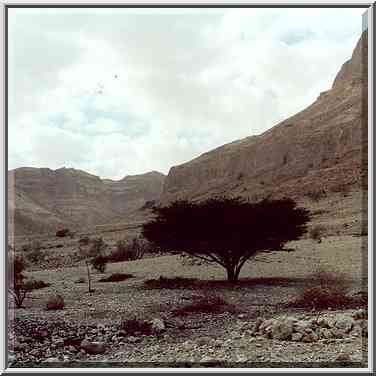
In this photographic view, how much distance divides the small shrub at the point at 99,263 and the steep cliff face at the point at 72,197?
0.48 meters

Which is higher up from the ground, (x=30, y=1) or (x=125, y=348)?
(x=30, y=1)

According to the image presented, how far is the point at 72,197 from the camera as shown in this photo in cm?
846

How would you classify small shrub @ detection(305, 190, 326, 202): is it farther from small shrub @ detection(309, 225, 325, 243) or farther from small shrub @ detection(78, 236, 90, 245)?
small shrub @ detection(78, 236, 90, 245)

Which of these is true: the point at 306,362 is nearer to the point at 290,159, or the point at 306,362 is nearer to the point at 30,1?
the point at 290,159

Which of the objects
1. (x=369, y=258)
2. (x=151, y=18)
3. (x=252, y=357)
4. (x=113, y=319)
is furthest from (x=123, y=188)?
(x=369, y=258)

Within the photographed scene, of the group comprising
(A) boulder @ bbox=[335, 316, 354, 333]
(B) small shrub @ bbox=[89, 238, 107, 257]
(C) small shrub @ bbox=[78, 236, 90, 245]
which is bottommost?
(A) boulder @ bbox=[335, 316, 354, 333]

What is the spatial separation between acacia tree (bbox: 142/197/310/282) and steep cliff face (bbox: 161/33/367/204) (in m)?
0.16

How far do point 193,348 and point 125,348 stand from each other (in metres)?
0.85

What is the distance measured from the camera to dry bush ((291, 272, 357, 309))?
26.6 feet

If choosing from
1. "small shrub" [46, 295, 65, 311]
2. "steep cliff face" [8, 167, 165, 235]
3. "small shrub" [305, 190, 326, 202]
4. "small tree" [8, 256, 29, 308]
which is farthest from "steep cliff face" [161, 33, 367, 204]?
"small tree" [8, 256, 29, 308]

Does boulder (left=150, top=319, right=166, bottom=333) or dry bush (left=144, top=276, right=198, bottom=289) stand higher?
dry bush (left=144, top=276, right=198, bottom=289)

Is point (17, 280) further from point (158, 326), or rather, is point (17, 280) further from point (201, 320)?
point (201, 320)

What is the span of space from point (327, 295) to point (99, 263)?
10.1 ft

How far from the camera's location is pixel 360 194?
8023 mm
